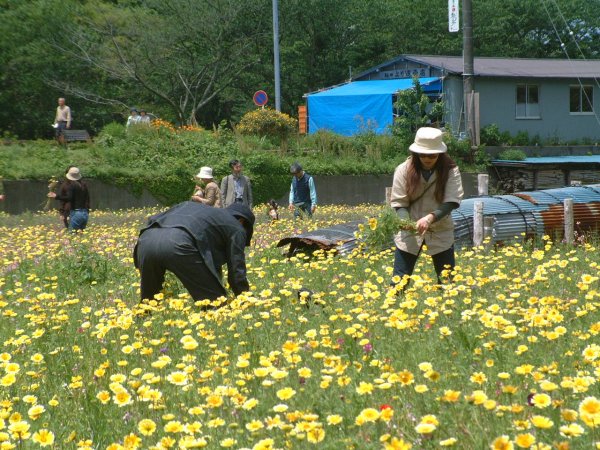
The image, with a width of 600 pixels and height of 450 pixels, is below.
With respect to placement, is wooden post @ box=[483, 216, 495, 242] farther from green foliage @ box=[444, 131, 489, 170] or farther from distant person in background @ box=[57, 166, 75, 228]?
green foliage @ box=[444, 131, 489, 170]

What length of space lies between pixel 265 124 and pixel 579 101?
1642 cm

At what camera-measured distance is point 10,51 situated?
36.9 meters

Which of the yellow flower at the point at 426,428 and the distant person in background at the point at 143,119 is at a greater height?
the distant person in background at the point at 143,119

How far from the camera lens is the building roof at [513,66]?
35094 mm

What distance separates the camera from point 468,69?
2741cm

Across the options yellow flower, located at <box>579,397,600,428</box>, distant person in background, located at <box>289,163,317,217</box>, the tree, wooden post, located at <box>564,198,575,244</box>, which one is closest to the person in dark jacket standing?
yellow flower, located at <box>579,397,600,428</box>

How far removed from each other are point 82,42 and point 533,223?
28974mm

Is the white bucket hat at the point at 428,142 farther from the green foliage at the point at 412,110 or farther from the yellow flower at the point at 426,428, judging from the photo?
the green foliage at the point at 412,110

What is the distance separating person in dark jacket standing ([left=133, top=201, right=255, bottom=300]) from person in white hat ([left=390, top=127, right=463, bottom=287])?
1.31 meters

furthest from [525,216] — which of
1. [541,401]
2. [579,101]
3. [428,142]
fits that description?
[579,101]

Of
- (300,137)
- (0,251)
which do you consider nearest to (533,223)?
(0,251)

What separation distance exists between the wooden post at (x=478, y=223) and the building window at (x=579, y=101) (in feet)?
94.6

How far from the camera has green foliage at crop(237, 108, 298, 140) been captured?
97.3 ft

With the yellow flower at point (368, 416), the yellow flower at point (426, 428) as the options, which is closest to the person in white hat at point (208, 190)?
the yellow flower at point (368, 416)
